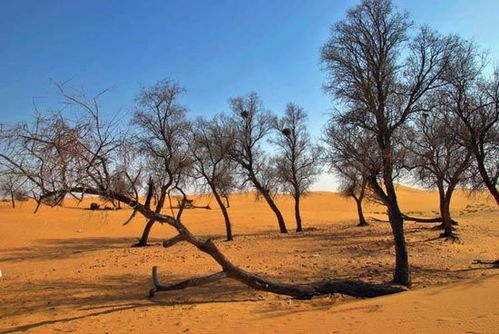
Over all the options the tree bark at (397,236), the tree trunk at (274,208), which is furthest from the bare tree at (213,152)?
the tree bark at (397,236)

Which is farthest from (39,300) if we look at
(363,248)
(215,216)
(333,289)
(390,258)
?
(215,216)

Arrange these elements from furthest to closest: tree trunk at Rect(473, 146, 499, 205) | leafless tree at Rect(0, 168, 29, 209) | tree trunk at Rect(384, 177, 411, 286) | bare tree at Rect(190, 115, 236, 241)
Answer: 1. bare tree at Rect(190, 115, 236, 241)
2. tree trunk at Rect(473, 146, 499, 205)
3. tree trunk at Rect(384, 177, 411, 286)
4. leafless tree at Rect(0, 168, 29, 209)

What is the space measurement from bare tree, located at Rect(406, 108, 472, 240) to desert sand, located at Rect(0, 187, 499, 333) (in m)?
2.88

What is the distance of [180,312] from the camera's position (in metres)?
10.7

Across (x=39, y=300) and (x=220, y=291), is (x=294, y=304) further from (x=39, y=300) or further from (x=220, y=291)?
(x=39, y=300)

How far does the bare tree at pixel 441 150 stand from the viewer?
18.0m

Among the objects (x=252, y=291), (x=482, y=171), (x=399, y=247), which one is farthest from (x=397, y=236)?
(x=252, y=291)

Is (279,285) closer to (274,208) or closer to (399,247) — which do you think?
(399,247)

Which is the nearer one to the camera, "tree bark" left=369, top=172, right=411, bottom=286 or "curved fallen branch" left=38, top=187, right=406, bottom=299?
"curved fallen branch" left=38, top=187, right=406, bottom=299

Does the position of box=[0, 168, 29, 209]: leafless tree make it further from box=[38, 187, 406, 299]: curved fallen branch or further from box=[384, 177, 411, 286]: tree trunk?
box=[384, 177, 411, 286]: tree trunk

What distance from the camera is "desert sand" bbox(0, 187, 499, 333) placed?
8539mm

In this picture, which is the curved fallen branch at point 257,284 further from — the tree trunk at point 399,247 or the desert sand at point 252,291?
the tree trunk at point 399,247

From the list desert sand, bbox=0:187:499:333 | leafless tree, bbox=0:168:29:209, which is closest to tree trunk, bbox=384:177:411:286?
desert sand, bbox=0:187:499:333

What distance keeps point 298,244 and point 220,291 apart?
1169 cm
